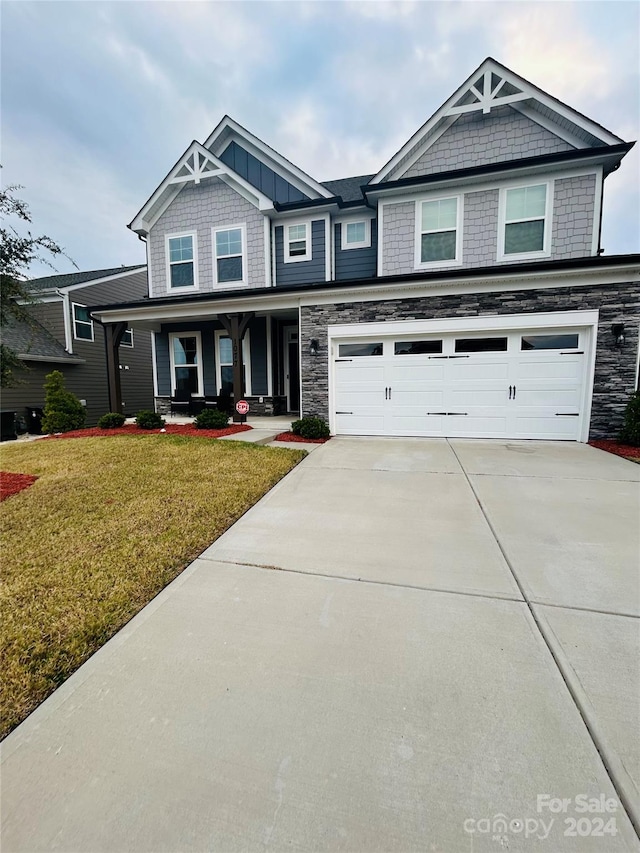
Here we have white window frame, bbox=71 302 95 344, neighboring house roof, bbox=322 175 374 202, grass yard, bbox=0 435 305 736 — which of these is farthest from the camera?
white window frame, bbox=71 302 95 344

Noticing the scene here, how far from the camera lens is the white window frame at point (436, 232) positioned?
30.2ft

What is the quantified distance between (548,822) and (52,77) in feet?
47.0

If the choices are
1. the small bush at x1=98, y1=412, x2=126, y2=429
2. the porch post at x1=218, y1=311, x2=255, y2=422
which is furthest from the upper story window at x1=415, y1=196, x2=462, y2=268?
the small bush at x1=98, y1=412, x2=126, y2=429

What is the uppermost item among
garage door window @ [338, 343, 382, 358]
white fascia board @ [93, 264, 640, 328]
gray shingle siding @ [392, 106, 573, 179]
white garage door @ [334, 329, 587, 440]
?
gray shingle siding @ [392, 106, 573, 179]

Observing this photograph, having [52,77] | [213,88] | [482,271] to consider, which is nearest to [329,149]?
[213,88]

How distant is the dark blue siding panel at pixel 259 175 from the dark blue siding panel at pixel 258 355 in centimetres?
366

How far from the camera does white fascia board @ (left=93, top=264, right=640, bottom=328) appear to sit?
7.23 m

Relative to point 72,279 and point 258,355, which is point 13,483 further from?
point 72,279

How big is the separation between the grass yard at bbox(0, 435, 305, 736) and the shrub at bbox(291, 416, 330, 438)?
4.95 feet

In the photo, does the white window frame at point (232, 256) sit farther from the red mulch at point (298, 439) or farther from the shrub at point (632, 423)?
the shrub at point (632, 423)

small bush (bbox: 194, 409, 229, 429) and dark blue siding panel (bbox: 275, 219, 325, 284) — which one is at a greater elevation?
dark blue siding panel (bbox: 275, 219, 325, 284)

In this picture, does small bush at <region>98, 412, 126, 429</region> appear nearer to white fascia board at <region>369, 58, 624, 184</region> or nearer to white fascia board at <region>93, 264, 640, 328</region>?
white fascia board at <region>93, 264, 640, 328</region>

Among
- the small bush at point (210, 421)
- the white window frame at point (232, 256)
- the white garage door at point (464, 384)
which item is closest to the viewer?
the white garage door at point (464, 384)

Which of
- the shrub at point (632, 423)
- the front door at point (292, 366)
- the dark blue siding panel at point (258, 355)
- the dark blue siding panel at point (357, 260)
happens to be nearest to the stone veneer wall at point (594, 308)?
the shrub at point (632, 423)
